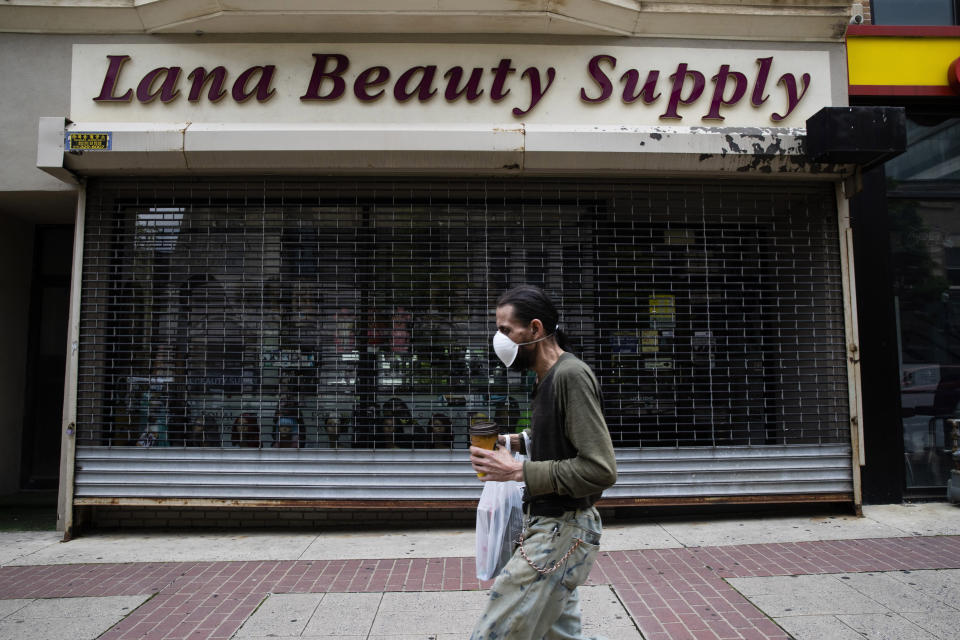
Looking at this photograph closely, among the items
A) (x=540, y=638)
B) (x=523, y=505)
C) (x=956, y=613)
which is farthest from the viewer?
(x=956, y=613)

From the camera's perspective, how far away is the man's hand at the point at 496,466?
7.45 feet

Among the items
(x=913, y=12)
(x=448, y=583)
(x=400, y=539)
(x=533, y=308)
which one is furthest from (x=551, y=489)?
(x=913, y=12)

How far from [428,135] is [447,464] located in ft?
10.6

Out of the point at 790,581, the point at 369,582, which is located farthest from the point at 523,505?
the point at 790,581

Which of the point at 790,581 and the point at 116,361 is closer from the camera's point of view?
the point at 790,581

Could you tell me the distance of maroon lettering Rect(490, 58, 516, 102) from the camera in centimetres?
590

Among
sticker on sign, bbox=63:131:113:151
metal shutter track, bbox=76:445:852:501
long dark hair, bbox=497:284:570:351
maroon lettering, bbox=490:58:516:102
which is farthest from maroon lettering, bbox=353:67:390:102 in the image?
long dark hair, bbox=497:284:570:351

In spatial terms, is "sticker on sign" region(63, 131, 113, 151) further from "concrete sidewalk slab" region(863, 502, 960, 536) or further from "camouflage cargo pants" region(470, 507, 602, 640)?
"concrete sidewalk slab" region(863, 502, 960, 536)

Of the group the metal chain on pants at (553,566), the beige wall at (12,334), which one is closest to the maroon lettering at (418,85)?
the metal chain on pants at (553,566)

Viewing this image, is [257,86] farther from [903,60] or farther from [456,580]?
[903,60]

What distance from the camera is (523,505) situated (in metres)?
2.49

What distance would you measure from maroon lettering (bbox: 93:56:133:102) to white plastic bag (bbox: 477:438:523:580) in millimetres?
5780

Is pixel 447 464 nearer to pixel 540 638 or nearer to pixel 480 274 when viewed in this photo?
pixel 480 274

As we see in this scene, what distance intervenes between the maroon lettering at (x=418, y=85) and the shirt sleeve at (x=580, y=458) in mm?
4509
